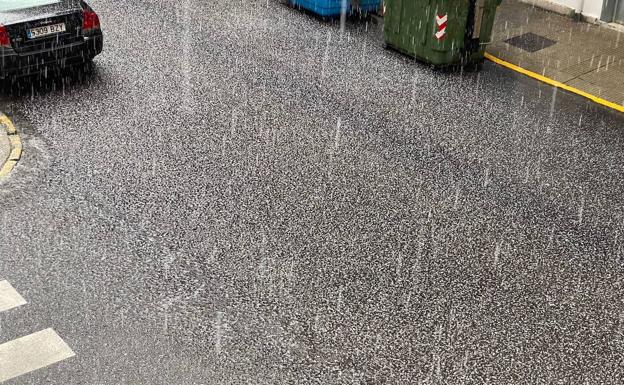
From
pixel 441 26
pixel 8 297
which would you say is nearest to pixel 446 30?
pixel 441 26

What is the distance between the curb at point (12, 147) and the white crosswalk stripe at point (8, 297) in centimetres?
219

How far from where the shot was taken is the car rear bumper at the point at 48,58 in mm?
10781

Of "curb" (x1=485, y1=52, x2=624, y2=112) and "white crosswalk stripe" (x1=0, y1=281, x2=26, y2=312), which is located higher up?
"curb" (x1=485, y1=52, x2=624, y2=112)

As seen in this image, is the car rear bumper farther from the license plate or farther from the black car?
the license plate

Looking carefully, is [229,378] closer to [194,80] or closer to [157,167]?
[157,167]

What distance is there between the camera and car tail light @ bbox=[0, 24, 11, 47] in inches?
418

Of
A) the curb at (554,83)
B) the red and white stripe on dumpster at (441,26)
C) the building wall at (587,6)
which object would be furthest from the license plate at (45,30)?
the building wall at (587,6)

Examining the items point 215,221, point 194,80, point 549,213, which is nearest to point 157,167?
point 215,221

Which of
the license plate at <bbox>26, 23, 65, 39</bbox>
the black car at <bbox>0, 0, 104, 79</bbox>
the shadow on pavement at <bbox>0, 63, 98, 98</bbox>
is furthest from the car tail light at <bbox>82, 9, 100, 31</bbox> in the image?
the shadow on pavement at <bbox>0, 63, 98, 98</bbox>

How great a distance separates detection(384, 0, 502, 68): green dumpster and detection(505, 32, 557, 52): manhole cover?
1005 millimetres

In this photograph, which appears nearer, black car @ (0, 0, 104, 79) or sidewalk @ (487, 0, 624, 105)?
black car @ (0, 0, 104, 79)

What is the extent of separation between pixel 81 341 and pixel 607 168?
6.28 m

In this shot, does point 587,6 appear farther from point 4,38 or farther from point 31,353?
point 31,353

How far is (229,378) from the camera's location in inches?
247
